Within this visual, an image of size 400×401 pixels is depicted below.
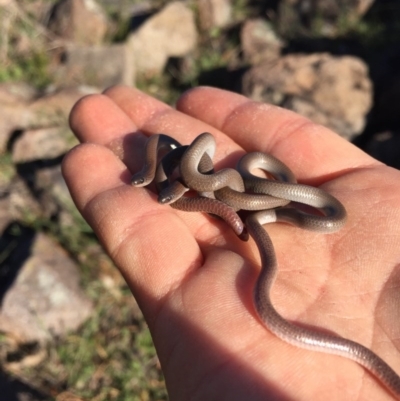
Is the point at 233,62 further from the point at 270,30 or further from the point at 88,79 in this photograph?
the point at 88,79

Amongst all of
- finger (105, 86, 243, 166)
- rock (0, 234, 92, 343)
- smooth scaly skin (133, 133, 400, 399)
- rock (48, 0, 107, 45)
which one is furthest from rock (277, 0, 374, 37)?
rock (0, 234, 92, 343)

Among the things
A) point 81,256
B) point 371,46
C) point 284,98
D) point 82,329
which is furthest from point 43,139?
point 371,46

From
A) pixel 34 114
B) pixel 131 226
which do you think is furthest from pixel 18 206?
pixel 131 226

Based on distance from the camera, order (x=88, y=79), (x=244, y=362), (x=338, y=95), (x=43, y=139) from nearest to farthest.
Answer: (x=244, y=362)
(x=43, y=139)
(x=338, y=95)
(x=88, y=79)

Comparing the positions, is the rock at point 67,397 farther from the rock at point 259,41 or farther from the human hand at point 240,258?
the rock at point 259,41

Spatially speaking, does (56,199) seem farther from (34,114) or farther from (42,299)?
(34,114)

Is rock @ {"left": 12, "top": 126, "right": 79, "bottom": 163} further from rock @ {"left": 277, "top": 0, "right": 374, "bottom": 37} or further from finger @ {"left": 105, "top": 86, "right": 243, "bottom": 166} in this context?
rock @ {"left": 277, "top": 0, "right": 374, "bottom": 37}

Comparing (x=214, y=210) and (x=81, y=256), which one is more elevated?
(x=214, y=210)
